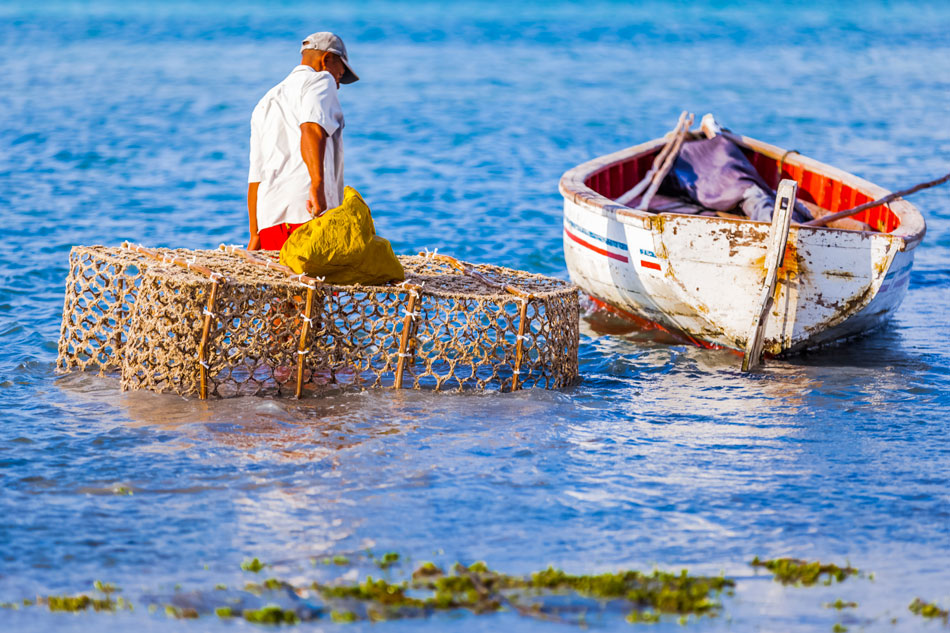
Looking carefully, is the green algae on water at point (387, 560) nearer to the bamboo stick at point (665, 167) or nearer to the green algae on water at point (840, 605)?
the green algae on water at point (840, 605)

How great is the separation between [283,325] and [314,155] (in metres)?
1.03

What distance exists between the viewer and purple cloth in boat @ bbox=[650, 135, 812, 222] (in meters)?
9.16

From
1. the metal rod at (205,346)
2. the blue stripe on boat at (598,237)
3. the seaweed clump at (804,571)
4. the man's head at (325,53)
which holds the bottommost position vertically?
the seaweed clump at (804,571)

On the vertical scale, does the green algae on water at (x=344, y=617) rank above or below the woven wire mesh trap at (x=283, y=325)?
below

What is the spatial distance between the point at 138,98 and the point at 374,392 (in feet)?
65.7

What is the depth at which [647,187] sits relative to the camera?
10016mm

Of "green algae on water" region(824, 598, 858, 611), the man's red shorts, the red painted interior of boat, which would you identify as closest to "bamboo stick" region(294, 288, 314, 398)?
the man's red shorts

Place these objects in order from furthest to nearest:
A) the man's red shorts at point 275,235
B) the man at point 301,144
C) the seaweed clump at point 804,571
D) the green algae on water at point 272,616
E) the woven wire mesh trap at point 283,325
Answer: the man's red shorts at point 275,235 → the man at point 301,144 → the woven wire mesh trap at point 283,325 → the seaweed clump at point 804,571 → the green algae on water at point 272,616

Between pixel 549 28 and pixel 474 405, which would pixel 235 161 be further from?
pixel 549 28

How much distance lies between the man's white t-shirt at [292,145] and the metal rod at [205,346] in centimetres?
82

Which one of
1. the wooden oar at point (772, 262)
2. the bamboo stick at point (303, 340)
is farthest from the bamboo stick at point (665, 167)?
the bamboo stick at point (303, 340)

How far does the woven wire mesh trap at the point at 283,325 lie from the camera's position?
6293 millimetres

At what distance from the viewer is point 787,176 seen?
10.5 metres

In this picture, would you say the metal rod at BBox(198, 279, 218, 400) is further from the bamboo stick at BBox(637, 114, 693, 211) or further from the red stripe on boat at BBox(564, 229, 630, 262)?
the bamboo stick at BBox(637, 114, 693, 211)
